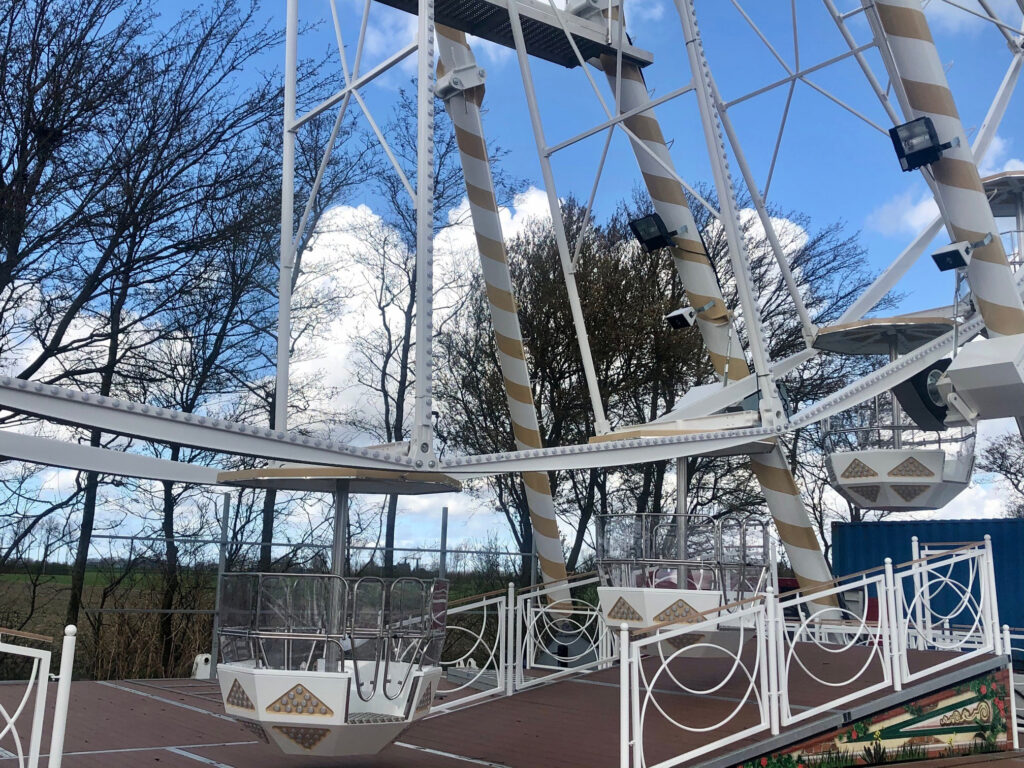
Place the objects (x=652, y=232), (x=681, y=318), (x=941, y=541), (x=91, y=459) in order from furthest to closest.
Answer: (x=941, y=541), (x=652, y=232), (x=681, y=318), (x=91, y=459)

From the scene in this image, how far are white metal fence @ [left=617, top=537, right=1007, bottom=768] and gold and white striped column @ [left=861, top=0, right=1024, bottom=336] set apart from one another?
7.97 feet

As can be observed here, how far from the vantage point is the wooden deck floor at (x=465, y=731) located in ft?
22.8

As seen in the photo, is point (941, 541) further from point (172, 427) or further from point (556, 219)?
point (172, 427)

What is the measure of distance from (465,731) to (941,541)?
38.4 feet

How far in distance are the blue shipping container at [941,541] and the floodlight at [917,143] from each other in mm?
7405

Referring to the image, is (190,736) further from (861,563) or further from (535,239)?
(535,239)

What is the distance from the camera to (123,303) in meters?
14.8

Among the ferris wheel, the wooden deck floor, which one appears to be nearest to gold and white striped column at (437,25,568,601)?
the ferris wheel

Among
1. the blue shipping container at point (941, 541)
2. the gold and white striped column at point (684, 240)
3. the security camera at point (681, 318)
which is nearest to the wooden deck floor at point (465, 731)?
the gold and white striped column at point (684, 240)

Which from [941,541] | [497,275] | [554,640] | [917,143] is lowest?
[554,640]

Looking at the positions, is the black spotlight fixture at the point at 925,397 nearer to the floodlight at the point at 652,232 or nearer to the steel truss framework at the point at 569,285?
the steel truss framework at the point at 569,285

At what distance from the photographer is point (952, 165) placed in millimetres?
9094

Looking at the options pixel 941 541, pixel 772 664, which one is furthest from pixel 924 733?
pixel 941 541

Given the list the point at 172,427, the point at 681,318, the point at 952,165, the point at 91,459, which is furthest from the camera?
the point at 681,318
